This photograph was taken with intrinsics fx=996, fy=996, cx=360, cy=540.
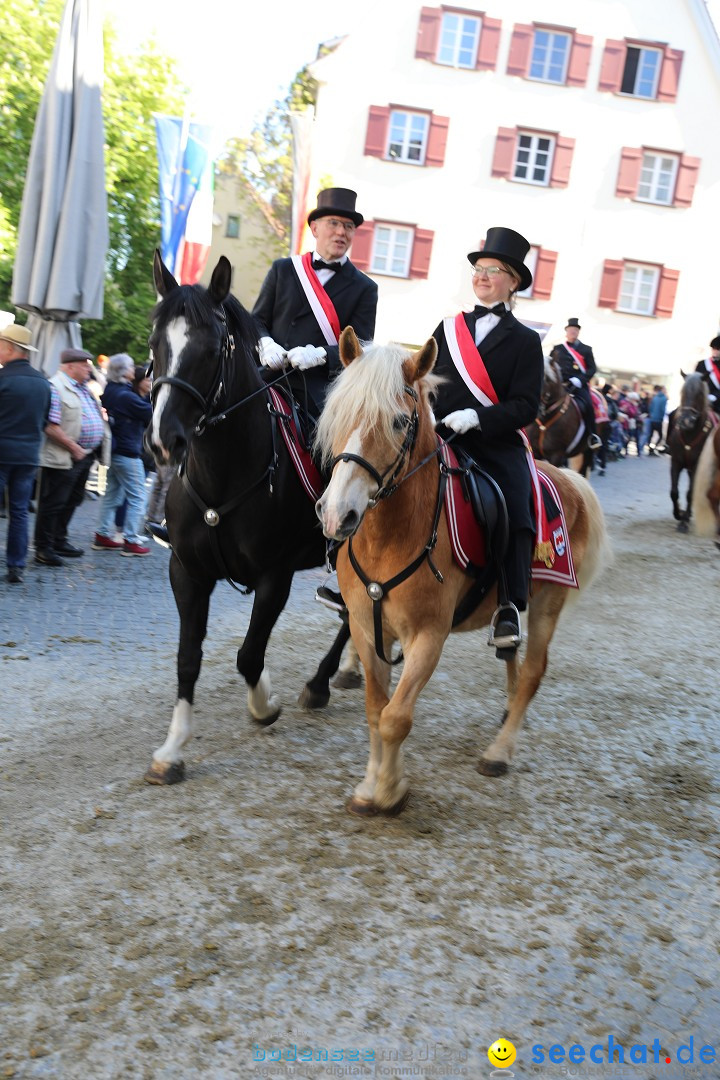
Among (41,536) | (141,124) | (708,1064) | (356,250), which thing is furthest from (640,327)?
(708,1064)

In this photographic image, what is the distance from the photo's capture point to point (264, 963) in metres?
3.51

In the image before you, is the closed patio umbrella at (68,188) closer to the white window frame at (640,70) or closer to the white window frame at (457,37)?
the white window frame at (457,37)

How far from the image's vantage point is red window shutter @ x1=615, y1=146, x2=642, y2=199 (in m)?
33.5

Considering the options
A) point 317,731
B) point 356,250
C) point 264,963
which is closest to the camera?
point 264,963

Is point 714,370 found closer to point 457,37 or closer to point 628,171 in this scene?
point 628,171

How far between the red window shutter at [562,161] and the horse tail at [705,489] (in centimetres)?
2416

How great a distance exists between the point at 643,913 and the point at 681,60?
3556cm

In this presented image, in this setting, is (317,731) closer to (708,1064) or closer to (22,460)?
(708,1064)

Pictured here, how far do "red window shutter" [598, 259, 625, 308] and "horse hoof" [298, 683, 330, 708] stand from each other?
30164 millimetres

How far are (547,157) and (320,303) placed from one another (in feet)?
101

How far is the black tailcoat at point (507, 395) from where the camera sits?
5.04 meters

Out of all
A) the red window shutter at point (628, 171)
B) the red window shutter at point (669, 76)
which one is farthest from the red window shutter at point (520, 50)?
the red window shutter at point (669, 76)

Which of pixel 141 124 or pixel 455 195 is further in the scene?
pixel 455 195

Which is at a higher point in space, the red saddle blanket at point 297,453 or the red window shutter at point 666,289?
the red window shutter at point 666,289
